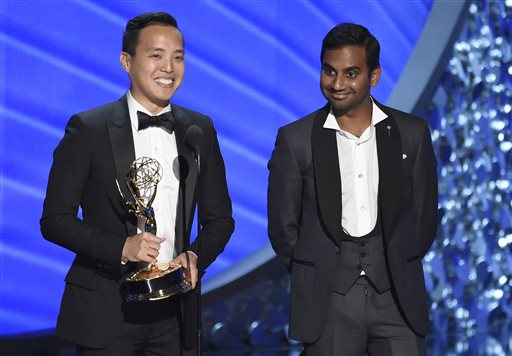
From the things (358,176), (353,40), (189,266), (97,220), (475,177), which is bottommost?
(189,266)

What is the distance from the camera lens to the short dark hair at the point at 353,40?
2838 mm

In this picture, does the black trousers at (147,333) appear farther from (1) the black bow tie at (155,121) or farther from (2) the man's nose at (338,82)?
(2) the man's nose at (338,82)

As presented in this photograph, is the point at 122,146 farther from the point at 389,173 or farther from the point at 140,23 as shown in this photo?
the point at 389,173

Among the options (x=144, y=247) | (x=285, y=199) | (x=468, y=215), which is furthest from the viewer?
(x=468, y=215)

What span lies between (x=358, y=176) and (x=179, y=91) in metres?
2.89

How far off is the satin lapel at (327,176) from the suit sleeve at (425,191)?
0.86ft

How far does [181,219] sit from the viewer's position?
2.69m

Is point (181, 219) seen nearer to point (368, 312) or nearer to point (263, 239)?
point (368, 312)

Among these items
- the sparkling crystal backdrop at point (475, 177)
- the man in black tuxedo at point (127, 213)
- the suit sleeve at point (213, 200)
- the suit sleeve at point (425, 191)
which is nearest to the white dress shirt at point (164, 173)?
the man in black tuxedo at point (127, 213)

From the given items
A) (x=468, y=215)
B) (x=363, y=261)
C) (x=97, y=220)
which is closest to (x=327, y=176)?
(x=363, y=261)

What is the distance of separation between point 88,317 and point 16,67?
287 cm

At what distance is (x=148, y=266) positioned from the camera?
256 centimetres

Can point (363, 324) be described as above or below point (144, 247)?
below

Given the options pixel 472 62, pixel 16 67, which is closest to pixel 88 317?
pixel 16 67
